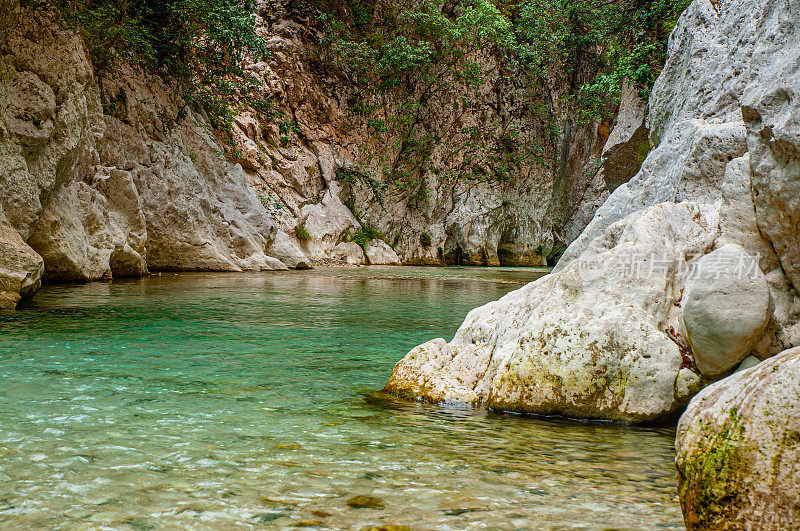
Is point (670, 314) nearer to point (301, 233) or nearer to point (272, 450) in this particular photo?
point (272, 450)

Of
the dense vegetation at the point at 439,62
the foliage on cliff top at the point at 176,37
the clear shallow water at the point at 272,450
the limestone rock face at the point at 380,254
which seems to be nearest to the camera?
the clear shallow water at the point at 272,450

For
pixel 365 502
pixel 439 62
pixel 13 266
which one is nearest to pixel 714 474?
pixel 365 502

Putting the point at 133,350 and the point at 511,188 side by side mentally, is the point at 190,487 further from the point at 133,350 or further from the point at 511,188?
the point at 511,188

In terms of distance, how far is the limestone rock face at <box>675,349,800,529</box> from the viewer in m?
1.75

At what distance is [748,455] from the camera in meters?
1.84

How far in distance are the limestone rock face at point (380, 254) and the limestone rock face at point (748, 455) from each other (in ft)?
88.0

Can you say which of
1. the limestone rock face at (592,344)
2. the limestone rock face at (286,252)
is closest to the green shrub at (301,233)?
the limestone rock face at (286,252)

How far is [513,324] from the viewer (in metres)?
4.46

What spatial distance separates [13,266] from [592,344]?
7.56m

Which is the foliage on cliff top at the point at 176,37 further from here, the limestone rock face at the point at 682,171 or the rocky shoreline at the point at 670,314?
the rocky shoreline at the point at 670,314

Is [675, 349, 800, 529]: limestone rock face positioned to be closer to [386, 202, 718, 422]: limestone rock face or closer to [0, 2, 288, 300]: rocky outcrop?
[386, 202, 718, 422]: limestone rock face

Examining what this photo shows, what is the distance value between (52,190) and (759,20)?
35.3ft

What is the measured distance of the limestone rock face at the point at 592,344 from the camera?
3678 millimetres

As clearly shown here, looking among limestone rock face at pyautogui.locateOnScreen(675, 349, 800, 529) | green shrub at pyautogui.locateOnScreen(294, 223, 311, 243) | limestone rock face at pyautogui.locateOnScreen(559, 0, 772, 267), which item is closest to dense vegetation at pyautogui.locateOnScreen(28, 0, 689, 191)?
green shrub at pyautogui.locateOnScreen(294, 223, 311, 243)
